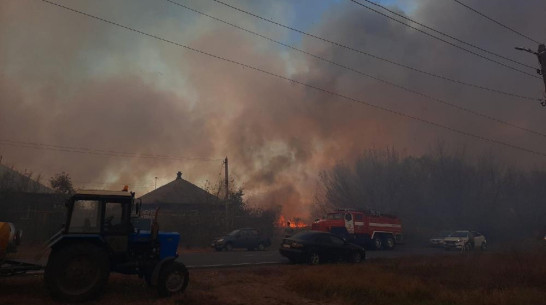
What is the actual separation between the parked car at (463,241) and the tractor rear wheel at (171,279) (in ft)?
90.2

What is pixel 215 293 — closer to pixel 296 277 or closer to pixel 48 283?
pixel 296 277

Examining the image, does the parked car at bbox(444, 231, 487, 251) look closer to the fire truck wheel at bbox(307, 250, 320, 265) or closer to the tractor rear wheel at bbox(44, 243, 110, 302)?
the fire truck wheel at bbox(307, 250, 320, 265)

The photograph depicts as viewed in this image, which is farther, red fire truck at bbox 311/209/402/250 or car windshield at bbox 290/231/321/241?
red fire truck at bbox 311/209/402/250

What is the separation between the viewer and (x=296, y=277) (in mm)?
12859

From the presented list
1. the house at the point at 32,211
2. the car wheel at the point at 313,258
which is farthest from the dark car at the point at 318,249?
Result: the house at the point at 32,211

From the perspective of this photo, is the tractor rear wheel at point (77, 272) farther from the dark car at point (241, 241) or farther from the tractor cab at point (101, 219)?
the dark car at point (241, 241)

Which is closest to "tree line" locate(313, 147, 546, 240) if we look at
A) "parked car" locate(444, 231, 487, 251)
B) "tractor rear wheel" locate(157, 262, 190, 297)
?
"parked car" locate(444, 231, 487, 251)

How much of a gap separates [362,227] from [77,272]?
22099mm

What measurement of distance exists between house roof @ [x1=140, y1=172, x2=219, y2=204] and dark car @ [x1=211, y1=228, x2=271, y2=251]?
1357 cm

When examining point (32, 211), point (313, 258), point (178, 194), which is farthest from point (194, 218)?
point (313, 258)

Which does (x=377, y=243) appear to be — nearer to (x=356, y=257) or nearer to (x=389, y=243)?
(x=389, y=243)

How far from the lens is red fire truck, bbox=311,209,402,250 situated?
2772cm

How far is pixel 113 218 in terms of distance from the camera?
9859mm

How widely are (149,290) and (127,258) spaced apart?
3.92 feet
